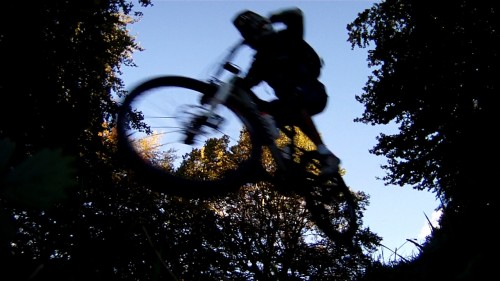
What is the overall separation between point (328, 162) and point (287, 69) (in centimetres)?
102

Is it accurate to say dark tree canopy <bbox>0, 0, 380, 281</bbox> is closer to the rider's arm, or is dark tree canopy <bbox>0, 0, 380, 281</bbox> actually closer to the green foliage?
the green foliage

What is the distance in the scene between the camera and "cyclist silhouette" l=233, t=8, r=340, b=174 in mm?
3533

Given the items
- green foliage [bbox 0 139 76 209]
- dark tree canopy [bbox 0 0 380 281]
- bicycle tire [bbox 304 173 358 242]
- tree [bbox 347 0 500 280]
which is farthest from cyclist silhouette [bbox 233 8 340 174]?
tree [bbox 347 0 500 280]

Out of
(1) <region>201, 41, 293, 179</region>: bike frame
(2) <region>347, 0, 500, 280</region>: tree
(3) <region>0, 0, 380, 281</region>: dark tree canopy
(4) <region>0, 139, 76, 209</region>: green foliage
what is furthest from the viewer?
(2) <region>347, 0, 500, 280</region>: tree

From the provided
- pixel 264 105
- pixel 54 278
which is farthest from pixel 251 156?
pixel 54 278

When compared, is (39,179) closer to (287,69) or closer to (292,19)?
(287,69)

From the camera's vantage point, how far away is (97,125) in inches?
389

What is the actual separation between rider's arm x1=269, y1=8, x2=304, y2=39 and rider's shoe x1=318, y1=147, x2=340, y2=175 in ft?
3.99

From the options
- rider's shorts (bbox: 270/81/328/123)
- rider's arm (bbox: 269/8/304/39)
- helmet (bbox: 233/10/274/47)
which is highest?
rider's arm (bbox: 269/8/304/39)

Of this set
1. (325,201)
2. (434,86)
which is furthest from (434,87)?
(325,201)

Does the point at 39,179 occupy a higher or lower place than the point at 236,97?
lower

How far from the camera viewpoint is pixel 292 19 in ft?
12.0

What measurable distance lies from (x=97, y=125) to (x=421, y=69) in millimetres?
10530

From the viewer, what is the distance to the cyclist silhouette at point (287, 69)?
353 centimetres
